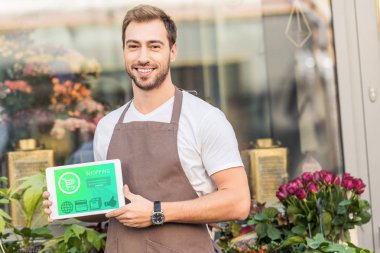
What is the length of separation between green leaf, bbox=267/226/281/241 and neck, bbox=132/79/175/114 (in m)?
1.28

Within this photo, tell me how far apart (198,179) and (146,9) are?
600 mm

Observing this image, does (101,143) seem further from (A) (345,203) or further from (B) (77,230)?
(A) (345,203)

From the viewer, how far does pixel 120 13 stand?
4.87m

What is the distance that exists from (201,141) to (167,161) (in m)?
0.13

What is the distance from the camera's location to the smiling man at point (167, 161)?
2.50 meters

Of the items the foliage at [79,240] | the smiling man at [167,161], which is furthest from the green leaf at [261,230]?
the smiling man at [167,161]

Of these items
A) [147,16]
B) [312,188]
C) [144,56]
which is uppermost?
[147,16]

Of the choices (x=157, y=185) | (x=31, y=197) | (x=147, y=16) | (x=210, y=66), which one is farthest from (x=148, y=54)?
(x=210, y=66)

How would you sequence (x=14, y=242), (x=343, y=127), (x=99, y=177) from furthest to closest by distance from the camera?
(x=343, y=127) < (x=14, y=242) < (x=99, y=177)

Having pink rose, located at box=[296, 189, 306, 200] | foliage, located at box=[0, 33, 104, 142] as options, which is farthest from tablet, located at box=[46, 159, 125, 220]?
foliage, located at box=[0, 33, 104, 142]

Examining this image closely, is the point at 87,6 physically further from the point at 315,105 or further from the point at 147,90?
the point at 147,90

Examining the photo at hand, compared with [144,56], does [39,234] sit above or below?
below

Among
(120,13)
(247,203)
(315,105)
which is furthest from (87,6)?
(247,203)

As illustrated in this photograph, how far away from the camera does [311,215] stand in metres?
3.63
